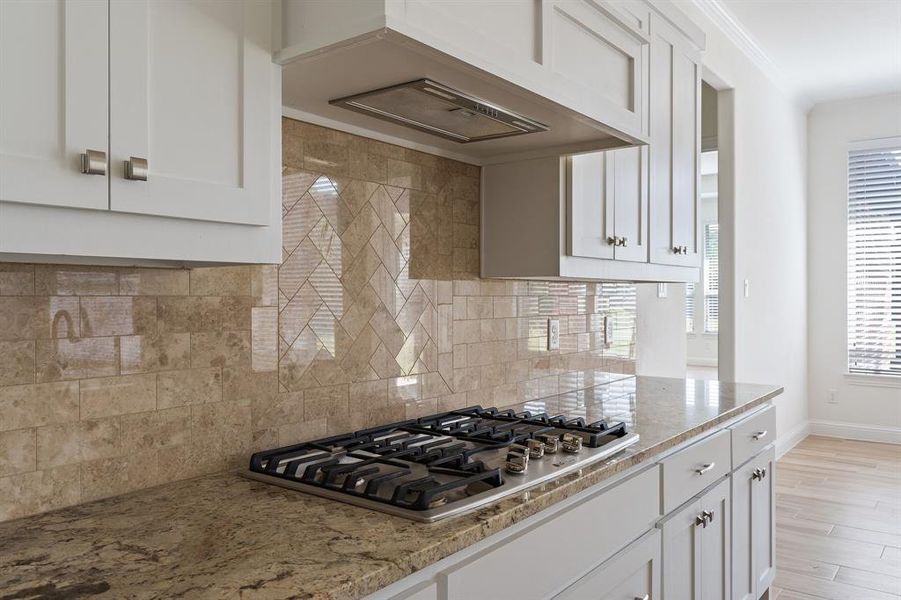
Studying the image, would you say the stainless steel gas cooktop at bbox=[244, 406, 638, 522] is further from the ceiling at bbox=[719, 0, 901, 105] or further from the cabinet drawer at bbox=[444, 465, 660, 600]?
the ceiling at bbox=[719, 0, 901, 105]

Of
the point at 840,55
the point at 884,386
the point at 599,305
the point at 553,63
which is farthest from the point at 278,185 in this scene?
the point at 884,386

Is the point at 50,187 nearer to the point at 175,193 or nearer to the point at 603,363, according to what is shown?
the point at 175,193

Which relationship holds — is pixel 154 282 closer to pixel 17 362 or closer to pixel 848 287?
pixel 17 362

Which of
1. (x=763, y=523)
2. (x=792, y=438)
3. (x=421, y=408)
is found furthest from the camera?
(x=792, y=438)

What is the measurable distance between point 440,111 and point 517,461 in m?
0.88

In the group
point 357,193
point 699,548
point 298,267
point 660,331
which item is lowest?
point 699,548

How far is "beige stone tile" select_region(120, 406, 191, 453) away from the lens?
4.38ft

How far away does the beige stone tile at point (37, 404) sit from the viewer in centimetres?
116

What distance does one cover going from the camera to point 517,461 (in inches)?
57.9

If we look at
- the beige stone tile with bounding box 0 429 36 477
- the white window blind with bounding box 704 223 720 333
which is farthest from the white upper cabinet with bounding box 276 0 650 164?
the white window blind with bounding box 704 223 720 333

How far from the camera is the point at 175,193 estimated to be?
1.06m

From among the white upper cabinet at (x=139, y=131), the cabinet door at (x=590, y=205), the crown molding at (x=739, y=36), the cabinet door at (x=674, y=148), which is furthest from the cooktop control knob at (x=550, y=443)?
the crown molding at (x=739, y=36)

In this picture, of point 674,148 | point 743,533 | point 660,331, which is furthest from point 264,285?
point 660,331

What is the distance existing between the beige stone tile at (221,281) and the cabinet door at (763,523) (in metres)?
2.04
